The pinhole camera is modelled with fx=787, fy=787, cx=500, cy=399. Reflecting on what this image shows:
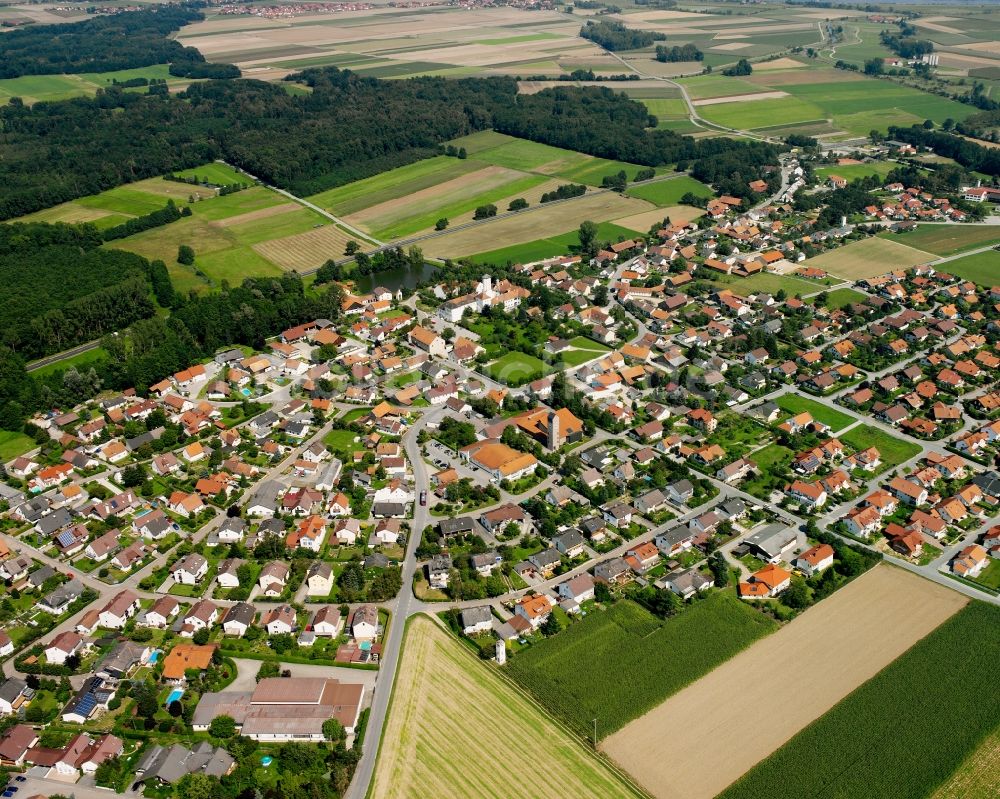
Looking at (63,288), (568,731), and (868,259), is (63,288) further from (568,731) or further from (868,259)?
(868,259)

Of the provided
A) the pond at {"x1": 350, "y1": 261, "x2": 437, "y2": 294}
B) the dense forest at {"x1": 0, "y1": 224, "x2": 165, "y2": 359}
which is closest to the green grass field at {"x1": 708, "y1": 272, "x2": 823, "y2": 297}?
the pond at {"x1": 350, "y1": 261, "x2": 437, "y2": 294}

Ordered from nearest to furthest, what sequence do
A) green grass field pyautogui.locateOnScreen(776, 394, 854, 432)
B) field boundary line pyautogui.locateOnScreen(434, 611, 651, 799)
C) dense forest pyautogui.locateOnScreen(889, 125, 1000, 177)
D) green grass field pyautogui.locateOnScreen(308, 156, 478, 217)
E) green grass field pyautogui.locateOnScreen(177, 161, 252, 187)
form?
field boundary line pyautogui.locateOnScreen(434, 611, 651, 799) < green grass field pyautogui.locateOnScreen(776, 394, 854, 432) < green grass field pyautogui.locateOnScreen(308, 156, 478, 217) < dense forest pyautogui.locateOnScreen(889, 125, 1000, 177) < green grass field pyautogui.locateOnScreen(177, 161, 252, 187)

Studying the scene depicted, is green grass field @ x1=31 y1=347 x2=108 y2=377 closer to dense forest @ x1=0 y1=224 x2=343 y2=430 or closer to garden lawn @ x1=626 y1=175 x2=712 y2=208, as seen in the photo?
dense forest @ x1=0 y1=224 x2=343 y2=430

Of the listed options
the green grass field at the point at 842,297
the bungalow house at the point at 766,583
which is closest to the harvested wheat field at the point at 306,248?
the green grass field at the point at 842,297

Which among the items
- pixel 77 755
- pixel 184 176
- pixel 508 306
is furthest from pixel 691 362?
pixel 184 176

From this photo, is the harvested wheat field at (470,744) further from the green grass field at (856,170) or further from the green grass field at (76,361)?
the green grass field at (856,170)

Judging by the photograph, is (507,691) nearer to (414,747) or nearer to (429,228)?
(414,747)

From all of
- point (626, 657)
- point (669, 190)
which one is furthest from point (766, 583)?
point (669, 190)
